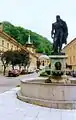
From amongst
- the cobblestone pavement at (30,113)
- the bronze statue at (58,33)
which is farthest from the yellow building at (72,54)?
the cobblestone pavement at (30,113)

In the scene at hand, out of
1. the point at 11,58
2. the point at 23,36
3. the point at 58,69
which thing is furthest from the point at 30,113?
the point at 23,36

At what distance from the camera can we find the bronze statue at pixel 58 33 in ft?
55.9

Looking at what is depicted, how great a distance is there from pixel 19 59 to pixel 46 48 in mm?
94889

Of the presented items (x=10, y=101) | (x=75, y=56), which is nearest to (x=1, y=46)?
(x=75, y=56)

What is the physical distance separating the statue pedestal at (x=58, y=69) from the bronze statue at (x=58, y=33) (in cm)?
44

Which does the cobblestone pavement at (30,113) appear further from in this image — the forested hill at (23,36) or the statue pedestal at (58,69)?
Answer: the forested hill at (23,36)

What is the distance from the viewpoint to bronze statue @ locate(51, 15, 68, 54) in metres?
17.0

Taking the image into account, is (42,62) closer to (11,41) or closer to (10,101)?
(11,41)

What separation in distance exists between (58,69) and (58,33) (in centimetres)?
219

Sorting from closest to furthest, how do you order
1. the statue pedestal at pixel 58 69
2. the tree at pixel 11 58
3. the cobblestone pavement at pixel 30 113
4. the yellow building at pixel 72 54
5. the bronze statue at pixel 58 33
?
the cobblestone pavement at pixel 30 113
the statue pedestal at pixel 58 69
the bronze statue at pixel 58 33
the tree at pixel 11 58
the yellow building at pixel 72 54

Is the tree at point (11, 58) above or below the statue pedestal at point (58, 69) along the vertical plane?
above

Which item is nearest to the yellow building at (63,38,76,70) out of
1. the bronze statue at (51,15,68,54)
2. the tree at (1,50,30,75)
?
the tree at (1,50,30,75)

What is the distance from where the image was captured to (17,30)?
4343 inches

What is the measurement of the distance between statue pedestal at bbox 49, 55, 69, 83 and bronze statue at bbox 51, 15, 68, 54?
44 centimetres
